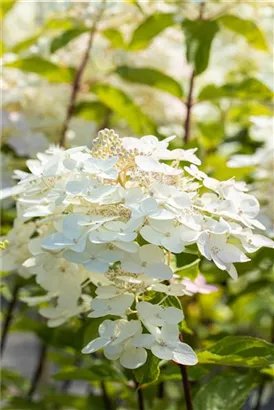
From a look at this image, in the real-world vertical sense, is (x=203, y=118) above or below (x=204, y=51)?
below

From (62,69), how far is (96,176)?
0.75 m

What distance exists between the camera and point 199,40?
139 cm

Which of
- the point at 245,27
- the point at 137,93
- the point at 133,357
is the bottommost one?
the point at 137,93

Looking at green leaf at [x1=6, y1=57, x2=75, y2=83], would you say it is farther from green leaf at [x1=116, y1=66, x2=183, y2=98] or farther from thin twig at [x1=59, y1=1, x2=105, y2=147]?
green leaf at [x1=116, y1=66, x2=183, y2=98]

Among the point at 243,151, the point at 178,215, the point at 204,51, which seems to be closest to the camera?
the point at 178,215

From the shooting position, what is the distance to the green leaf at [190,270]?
973 mm

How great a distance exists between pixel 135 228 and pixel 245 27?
83 cm

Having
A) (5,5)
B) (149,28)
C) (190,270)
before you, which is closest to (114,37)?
(149,28)

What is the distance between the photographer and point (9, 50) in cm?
174

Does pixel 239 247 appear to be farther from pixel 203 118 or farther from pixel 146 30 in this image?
pixel 203 118

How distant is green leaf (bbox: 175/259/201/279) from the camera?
973 millimetres

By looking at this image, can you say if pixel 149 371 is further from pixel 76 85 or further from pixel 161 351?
pixel 76 85

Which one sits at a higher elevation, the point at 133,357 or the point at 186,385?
the point at 133,357

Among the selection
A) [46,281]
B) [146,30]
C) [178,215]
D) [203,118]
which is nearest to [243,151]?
[203,118]
